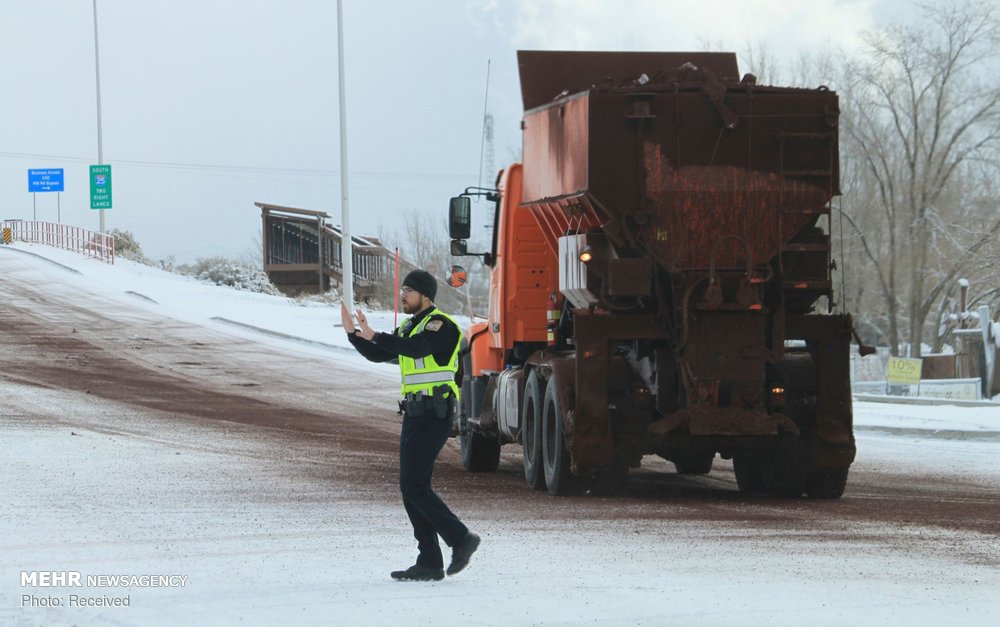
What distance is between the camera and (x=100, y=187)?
160 feet

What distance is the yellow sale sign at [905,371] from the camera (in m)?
21.9

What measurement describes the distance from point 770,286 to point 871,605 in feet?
15.9

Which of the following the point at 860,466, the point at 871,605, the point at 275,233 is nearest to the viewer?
the point at 871,605

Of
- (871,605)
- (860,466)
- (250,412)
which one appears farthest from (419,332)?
(250,412)

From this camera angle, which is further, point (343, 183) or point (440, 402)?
point (343, 183)

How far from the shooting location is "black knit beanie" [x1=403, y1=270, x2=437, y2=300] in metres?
8.03

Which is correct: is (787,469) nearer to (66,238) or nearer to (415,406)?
(415,406)

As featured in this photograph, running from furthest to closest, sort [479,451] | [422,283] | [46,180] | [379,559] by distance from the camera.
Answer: [46,180], [479,451], [379,559], [422,283]

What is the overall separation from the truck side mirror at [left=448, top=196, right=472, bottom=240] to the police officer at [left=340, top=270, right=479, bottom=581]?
6612mm

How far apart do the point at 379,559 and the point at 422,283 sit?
1.81 m

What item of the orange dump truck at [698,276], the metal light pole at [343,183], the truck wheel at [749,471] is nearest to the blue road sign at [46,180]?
the metal light pole at [343,183]

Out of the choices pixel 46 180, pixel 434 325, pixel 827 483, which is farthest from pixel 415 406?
pixel 46 180

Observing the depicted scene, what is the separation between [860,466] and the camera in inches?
601

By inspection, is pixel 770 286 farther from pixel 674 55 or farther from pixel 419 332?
pixel 419 332
